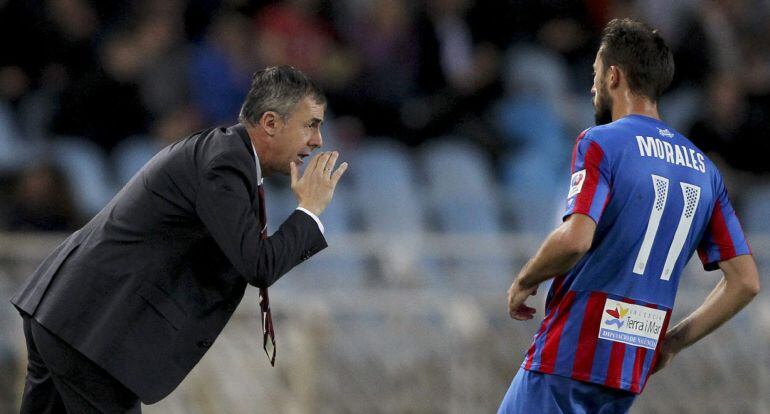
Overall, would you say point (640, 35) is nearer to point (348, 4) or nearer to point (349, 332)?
point (349, 332)

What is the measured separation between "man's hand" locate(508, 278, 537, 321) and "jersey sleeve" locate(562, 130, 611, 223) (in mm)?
258

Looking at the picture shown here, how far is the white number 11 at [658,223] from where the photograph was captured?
4066 millimetres

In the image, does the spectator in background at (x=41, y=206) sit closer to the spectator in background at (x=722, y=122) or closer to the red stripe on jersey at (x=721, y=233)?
the spectator in background at (x=722, y=122)

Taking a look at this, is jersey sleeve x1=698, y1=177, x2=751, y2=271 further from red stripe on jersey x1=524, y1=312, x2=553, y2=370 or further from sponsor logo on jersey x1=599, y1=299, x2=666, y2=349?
red stripe on jersey x1=524, y1=312, x2=553, y2=370

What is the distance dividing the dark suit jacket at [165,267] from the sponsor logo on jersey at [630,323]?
946 millimetres

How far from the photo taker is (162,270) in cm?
421

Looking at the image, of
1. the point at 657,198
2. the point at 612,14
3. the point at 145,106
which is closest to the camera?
the point at 657,198

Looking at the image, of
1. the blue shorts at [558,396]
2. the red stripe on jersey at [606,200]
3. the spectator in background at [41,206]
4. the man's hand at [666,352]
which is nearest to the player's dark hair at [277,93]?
the red stripe on jersey at [606,200]

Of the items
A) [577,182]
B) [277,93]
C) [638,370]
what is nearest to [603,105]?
[577,182]

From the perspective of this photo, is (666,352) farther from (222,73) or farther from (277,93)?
(222,73)

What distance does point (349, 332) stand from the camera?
7980 mm

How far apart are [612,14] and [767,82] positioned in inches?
56.9

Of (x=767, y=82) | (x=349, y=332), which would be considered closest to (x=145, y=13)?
(x=349, y=332)

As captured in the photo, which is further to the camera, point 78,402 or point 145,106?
point 145,106
